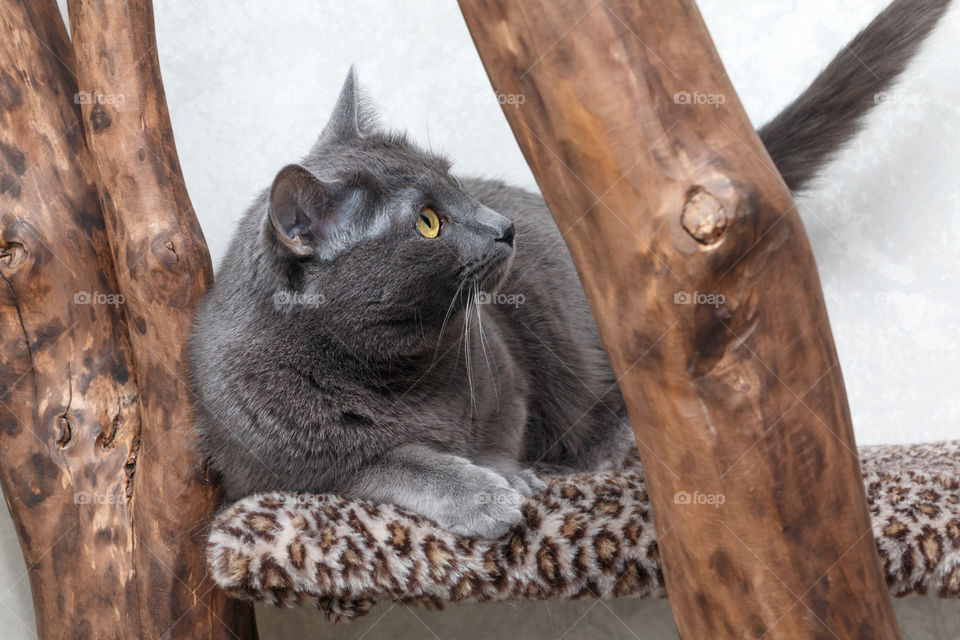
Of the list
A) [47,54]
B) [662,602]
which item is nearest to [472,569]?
[662,602]

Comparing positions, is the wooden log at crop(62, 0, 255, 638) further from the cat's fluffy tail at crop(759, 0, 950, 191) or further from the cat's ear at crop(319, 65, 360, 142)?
the cat's fluffy tail at crop(759, 0, 950, 191)

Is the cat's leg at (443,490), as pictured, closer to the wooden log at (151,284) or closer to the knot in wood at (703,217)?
the wooden log at (151,284)

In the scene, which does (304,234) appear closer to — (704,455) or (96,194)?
(96,194)

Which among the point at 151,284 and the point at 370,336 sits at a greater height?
the point at 151,284

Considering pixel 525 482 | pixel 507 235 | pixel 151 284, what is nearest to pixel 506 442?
pixel 525 482

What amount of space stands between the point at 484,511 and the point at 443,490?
73 mm

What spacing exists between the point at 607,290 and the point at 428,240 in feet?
1.36

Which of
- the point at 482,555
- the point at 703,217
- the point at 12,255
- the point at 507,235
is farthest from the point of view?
the point at 12,255

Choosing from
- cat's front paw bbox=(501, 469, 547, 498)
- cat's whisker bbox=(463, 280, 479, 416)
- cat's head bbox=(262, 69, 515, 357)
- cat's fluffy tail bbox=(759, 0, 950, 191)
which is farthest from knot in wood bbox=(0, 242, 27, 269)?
cat's fluffy tail bbox=(759, 0, 950, 191)

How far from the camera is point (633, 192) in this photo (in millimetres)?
759

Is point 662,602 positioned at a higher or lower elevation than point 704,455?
lower

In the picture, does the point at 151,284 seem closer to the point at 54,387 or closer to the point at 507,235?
the point at 54,387

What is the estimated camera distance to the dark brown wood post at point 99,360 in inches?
51.5

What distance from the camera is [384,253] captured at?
1.15 meters
